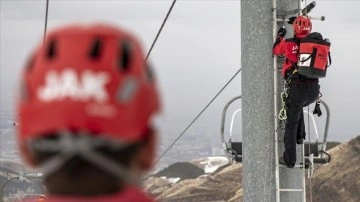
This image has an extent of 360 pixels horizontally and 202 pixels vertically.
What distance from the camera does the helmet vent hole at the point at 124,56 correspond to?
174 cm

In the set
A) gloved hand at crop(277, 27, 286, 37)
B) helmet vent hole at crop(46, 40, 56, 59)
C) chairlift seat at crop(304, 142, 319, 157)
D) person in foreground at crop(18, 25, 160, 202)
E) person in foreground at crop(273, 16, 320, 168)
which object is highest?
helmet vent hole at crop(46, 40, 56, 59)

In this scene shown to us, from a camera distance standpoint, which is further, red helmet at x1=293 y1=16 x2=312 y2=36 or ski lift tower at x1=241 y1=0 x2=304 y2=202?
red helmet at x1=293 y1=16 x2=312 y2=36

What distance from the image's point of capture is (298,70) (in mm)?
8133

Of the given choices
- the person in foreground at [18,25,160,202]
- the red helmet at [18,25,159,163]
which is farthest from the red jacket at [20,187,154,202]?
the red helmet at [18,25,159,163]

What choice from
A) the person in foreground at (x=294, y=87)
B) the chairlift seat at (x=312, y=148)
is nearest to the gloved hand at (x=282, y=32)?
the person in foreground at (x=294, y=87)

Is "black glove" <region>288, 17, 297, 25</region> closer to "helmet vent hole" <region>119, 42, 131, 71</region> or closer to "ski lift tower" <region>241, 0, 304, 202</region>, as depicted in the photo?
"ski lift tower" <region>241, 0, 304, 202</region>

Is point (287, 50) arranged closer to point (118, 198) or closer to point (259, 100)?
point (259, 100)

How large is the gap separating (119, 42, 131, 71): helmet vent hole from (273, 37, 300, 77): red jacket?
6.03 metres

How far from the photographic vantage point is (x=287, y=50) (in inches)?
309

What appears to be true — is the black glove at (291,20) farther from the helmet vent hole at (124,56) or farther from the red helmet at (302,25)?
the helmet vent hole at (124,56)

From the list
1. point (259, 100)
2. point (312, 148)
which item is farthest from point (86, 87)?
point (312, 148)

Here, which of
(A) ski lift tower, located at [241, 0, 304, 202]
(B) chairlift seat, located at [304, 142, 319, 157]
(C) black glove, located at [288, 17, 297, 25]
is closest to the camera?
(A) ski lift tower, located at [241, 0, 304, 202]

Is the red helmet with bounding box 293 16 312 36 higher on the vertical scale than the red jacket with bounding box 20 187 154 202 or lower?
lower

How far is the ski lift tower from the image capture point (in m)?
7.70
